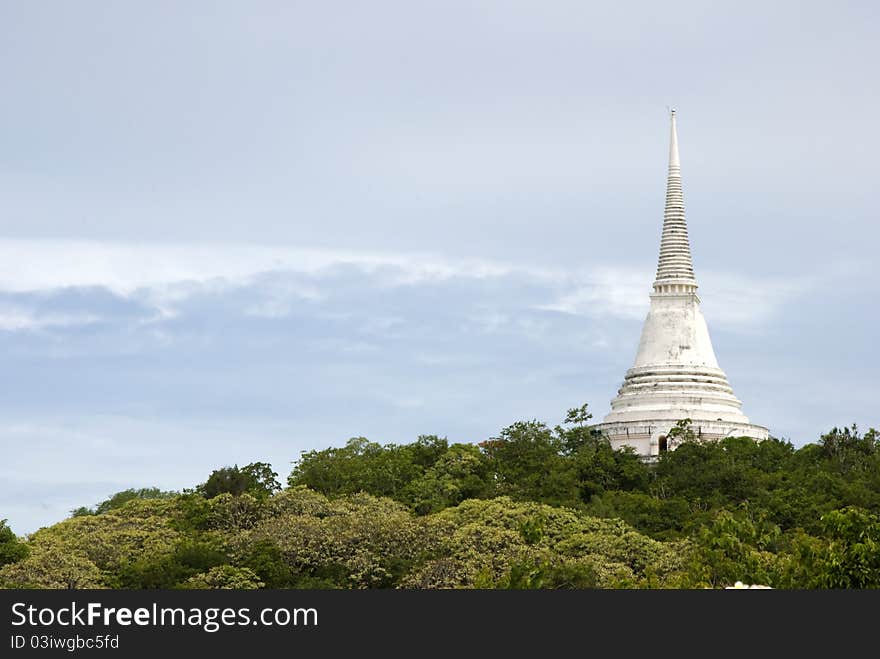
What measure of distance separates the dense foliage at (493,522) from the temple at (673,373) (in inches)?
103

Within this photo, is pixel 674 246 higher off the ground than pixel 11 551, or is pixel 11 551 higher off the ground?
pixel 674 246

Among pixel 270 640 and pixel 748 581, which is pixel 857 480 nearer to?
pixel 748 581

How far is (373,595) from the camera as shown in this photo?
1645 inches

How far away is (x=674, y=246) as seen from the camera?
91.6 metres

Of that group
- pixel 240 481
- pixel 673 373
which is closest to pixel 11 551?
pixel 240 481

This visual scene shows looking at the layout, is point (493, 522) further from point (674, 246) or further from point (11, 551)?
point (674, 246)

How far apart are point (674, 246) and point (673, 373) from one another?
280 inches

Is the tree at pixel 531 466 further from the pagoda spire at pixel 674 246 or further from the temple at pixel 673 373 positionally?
the pagoda spire at pixel 674 246

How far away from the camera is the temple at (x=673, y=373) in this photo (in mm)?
86125

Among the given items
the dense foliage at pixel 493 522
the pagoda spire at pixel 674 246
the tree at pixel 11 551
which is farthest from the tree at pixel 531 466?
the tree at pixel 11 551

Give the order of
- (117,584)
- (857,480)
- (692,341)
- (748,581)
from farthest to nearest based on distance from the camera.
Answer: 1. (692,341)
2. (857,480)
3. (117,584)
4. (748,581)

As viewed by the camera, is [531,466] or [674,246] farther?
[674,246]

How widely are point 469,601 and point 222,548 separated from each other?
26.1 meters

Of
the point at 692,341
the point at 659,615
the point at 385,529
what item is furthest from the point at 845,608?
the point at 692,341
